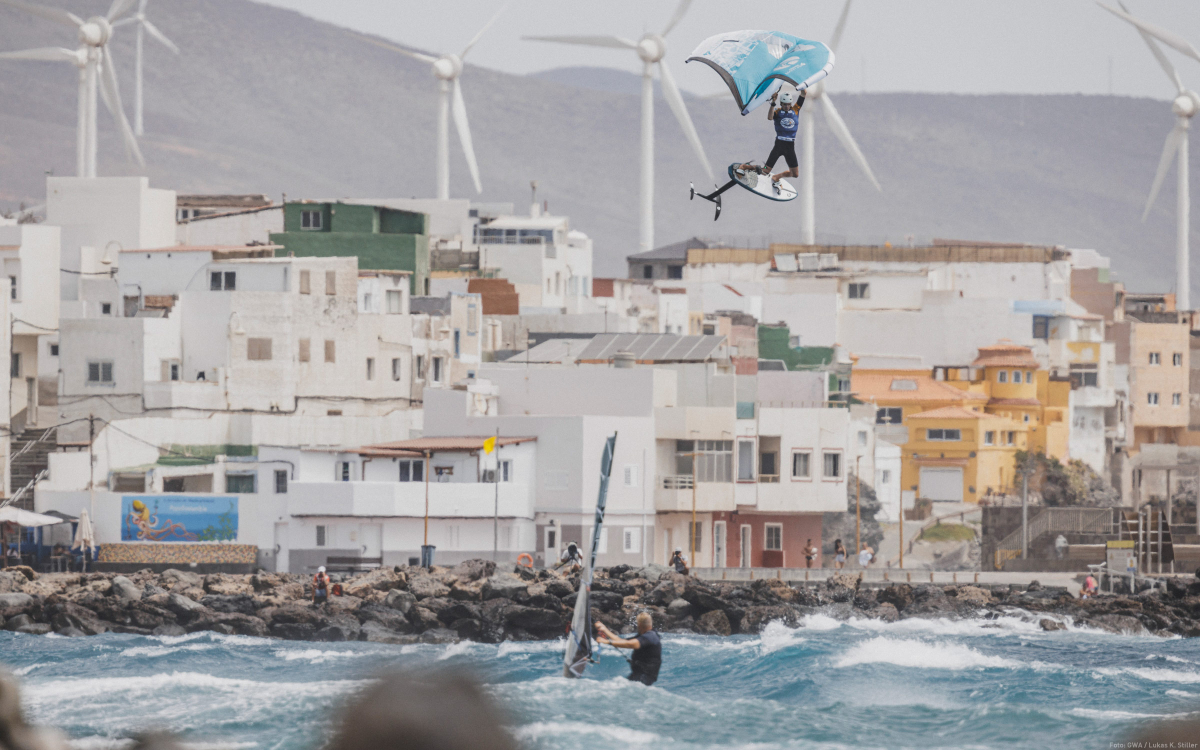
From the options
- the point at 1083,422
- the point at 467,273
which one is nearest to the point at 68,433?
the point at 467,273

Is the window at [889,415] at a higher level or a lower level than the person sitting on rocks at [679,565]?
higher

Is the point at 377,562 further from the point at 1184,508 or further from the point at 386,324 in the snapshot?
the point at 1184,508

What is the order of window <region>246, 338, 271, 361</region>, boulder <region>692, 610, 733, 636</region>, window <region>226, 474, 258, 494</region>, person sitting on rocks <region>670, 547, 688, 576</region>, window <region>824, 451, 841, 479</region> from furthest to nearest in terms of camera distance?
window <region>246, 338, 271, 361</region>
window <region>824, 451, 841, 479</region>
window <region>226, 474, 258, 494</region>
person sitting on rocks <region>670, 547, 688, 576</region>
boulder <region>692, 610, 733, 636</region>

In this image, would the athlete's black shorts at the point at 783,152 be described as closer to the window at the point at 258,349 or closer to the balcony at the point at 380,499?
the balcony at the point at 380,499

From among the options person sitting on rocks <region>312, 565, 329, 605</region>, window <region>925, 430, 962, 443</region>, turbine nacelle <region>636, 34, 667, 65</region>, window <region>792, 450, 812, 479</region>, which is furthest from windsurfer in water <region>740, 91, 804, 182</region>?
turbine nacelle <region>636, 34, 667, 65</region>

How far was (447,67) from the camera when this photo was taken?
135m

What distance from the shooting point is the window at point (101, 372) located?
69.5 meters

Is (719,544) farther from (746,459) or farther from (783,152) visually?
(783,152)

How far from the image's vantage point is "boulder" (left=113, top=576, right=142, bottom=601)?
53.0 meters

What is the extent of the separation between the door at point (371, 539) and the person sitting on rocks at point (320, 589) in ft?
19.7

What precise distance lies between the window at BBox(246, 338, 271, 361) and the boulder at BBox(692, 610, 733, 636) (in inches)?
978

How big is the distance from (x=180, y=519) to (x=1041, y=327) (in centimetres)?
7180

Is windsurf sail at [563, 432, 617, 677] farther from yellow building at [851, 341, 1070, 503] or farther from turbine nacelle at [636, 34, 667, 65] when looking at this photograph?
turbine nacelle at [636, 34, 667, 65]

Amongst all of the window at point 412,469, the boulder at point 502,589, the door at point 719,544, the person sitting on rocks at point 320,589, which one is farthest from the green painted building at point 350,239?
the boulder at point 502,589
